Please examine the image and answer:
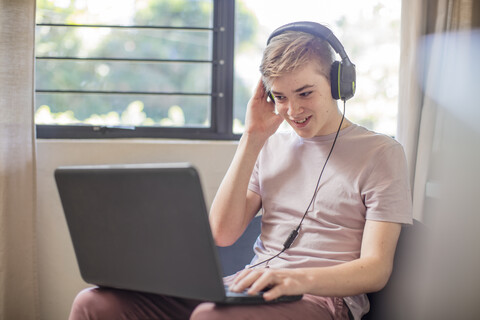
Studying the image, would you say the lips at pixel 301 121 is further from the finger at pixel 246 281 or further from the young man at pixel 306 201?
the finger at pixel 246 281

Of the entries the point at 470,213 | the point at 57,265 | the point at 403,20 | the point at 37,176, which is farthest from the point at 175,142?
the point at 470,213

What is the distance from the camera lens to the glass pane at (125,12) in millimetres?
2021

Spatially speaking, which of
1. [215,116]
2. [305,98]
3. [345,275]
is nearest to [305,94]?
[305,98]

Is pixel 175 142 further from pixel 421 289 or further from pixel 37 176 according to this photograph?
pixel 421 289

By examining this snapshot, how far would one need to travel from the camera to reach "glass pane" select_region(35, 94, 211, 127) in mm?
2059

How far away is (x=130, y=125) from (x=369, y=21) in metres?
1.06

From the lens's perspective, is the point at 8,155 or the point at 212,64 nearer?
the point at 8,155

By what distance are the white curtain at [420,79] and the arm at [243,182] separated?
0.62 metres

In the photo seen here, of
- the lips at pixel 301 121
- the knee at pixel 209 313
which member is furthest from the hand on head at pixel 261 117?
the knee at pixel 209 313

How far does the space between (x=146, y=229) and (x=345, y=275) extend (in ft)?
1.41

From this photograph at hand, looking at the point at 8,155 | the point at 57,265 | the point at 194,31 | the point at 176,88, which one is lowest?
the point at 57,265

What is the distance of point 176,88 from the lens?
2086mm

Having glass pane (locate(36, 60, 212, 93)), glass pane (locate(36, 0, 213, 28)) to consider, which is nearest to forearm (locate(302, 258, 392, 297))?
glass pane (locate(36, 60, 212, 93))

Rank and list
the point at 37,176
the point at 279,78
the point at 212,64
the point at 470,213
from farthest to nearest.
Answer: the point at 212,64, the point at 37,176, the point at 470,213, the point at 279,78
